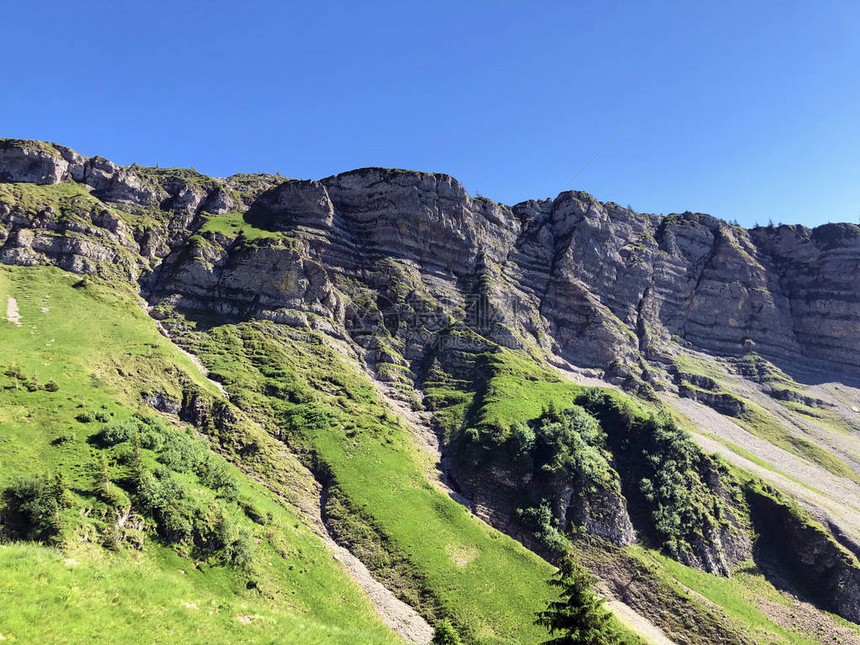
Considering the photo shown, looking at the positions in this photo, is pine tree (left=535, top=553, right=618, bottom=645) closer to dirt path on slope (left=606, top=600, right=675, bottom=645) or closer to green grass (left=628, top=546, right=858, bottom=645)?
dirt path on slope (left=606, top=600, right=675, bottom=645)

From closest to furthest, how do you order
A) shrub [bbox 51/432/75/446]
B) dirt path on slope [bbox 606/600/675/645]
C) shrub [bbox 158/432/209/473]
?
shrub [bbox 51/432/75/446], shrub [bbox 158/432/209/473], dirt path on slope [bbox 606/600/675/645]

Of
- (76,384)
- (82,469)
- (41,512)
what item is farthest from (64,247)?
(41,512)

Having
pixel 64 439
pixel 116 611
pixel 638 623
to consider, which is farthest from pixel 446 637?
pixel 64 439

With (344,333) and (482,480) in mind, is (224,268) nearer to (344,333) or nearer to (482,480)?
(344,333)

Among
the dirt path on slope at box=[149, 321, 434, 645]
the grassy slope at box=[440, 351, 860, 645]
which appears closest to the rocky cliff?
the grassy slope at box=[440, 351, 860, 645]

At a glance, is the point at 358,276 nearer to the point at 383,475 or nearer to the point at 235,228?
the point at 235,228

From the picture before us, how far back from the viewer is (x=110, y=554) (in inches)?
1553

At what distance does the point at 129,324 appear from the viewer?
352ft

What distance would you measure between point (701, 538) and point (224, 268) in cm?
16450

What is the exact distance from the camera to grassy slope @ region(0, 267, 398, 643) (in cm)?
2086

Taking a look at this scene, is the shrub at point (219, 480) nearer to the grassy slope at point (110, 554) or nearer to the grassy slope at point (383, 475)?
the grassy slope at point (110, 554)

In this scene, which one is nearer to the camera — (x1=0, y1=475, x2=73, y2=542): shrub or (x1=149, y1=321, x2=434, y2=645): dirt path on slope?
(x1=0, y1=475, x2=73, y2=542): shrub

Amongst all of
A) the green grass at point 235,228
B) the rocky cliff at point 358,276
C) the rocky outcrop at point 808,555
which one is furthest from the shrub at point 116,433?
the rocky outcrop at point 808,555

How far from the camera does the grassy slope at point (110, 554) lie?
68.4ft
